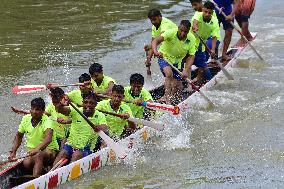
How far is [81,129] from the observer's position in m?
9.57

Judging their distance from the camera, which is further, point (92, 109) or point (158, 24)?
point (158, 24)

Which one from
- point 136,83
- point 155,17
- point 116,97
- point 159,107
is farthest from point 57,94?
Result: point 155,17

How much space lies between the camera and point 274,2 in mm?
23672

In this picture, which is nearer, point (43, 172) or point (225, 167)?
point (43, 172)

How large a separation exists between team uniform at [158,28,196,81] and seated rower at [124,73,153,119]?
1.51 meters

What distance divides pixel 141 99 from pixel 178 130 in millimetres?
1615

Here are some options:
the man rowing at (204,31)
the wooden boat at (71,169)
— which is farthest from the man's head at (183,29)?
the wooden boat at (71,169)

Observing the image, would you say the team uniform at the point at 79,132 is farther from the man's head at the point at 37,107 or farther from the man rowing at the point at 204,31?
the man rowing at the point at 204,31

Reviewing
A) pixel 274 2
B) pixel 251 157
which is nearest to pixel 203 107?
pixel 251 157

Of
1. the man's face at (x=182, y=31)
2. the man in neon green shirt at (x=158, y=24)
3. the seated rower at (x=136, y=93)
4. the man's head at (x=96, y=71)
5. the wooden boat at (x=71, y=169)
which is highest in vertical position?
the man in neon green shirt at (x=158, y=24)

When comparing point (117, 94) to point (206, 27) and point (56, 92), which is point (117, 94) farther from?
point (206, 27)

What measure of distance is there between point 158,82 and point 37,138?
6.09m

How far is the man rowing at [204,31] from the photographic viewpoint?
1338 cm

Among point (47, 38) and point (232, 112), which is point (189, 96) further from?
point (47, 38)
